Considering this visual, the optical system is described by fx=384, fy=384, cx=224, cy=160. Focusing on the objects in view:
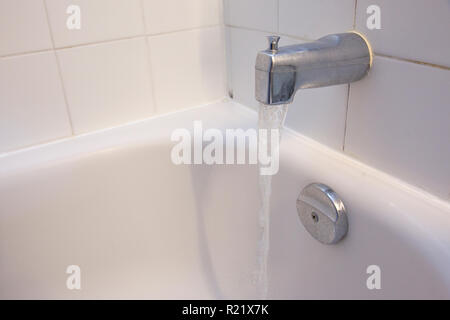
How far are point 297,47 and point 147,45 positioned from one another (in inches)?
15.0

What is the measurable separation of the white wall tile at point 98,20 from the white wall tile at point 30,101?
0.05 metres

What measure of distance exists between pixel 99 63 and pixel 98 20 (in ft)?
0.25

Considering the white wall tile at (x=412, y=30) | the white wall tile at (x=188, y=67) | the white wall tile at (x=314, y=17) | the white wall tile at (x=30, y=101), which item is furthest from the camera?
the white wall tile at (x=188, y=67)

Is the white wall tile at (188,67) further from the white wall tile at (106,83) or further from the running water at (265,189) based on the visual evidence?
the running water at (265,189)

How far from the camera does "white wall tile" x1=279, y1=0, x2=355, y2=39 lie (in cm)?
56

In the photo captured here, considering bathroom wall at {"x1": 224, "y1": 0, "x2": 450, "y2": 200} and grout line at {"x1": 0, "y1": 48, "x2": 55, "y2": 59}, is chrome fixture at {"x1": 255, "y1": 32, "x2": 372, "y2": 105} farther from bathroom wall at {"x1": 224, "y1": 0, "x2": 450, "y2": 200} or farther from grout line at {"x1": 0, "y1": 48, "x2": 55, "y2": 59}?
grout line at {"x1": 0, "y1": 48, "x2": 55, "y2": 59}

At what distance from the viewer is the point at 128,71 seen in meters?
0.77

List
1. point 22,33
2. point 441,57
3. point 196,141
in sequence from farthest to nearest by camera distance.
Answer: point 196,141 < point 22,33 < point 441,57

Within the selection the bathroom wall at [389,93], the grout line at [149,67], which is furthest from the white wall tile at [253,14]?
the grout line at [149,67]

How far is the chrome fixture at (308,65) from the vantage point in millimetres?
476

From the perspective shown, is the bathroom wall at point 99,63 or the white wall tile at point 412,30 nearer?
the white wall tile at point 412,30

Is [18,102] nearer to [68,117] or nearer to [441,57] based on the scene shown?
[68,117]

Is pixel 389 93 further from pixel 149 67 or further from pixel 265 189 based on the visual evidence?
pixel 149 67
